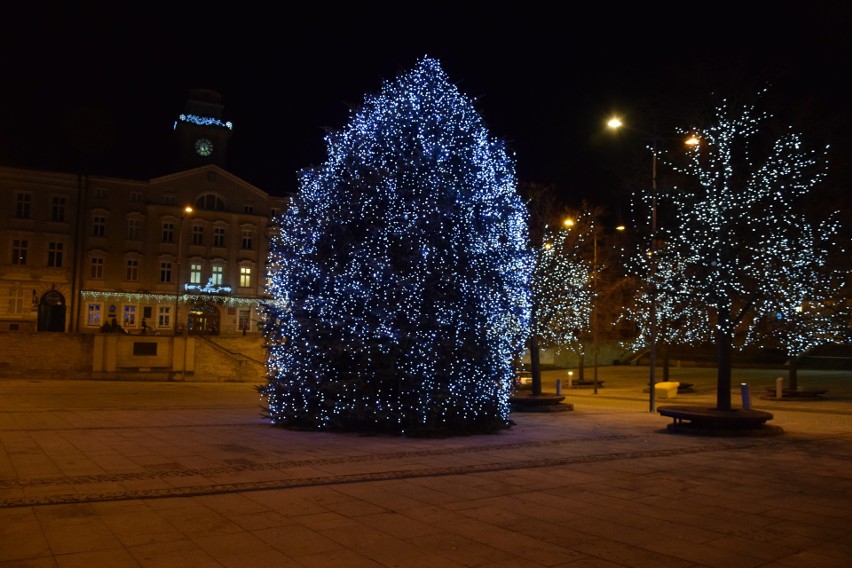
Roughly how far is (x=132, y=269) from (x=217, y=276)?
6.95 m

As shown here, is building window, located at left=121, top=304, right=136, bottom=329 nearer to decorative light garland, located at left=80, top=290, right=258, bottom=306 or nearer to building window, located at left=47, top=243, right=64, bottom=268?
decorative light garland, located at left=80, top=290, right=258, bottom=306

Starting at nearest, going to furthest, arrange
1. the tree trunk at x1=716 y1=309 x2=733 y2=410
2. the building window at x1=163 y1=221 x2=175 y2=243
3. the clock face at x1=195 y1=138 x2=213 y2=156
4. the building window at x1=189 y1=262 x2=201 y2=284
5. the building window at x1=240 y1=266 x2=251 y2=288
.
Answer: the tree trunk at x1=716 y1=309 x2=733 y2=410 → the building window at x1=163 y1=221 x2=175 y2=243 → the building window at x1=189 y1=262 x2=201 y2=284 → the building window at x1=240 y1=266 x2=251 y2=288 → the clock face at x1=195 y1=138 x2=213 y2=156

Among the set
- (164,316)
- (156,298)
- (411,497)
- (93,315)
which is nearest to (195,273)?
(156,298)

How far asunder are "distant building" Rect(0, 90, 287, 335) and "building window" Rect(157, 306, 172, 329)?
0.08m

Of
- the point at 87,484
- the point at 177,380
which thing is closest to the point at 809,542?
the point at 87,484

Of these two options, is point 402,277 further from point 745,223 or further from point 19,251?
point 19,251

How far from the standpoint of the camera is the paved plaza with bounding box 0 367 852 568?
7457 millimetres

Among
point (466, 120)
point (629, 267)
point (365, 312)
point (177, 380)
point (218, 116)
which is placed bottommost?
point (177, 380)

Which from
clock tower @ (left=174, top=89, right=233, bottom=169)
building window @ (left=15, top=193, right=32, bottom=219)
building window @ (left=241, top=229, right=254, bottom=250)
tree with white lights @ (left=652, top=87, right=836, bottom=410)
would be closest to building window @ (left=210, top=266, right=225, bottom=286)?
building window @ (left=241, top=229, right=254, bottom=250)

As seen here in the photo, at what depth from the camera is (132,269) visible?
59969 millimetres

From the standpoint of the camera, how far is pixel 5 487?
9.95m

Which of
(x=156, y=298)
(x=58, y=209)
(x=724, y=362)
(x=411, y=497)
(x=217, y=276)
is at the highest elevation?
(x=58, y=209)

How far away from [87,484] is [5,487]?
1007 millimetres

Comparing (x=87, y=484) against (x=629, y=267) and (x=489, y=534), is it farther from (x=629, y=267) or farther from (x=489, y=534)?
(x=629, y=267)
